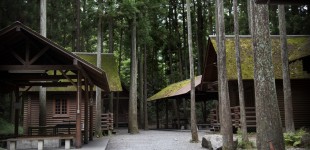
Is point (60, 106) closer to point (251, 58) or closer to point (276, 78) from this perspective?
point (251, 58)

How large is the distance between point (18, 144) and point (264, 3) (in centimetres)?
1078

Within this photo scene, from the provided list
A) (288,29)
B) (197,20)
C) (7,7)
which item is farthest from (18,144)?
(197,20)

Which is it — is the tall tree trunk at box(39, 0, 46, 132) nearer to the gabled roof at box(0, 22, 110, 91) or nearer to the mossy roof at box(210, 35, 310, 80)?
the gabled roof at box(0, 22, 110, 91)

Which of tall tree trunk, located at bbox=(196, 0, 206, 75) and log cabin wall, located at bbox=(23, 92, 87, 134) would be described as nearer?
log cabin wall, located at bbox=(23, 92, 87, 134)

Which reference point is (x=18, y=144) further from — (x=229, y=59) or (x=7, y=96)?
(x=7, y=96)

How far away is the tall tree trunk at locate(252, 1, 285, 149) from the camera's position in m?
8.50

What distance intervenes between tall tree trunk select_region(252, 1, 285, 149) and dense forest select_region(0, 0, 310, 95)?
16.3 meters

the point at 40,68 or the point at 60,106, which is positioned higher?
the point at 40,68

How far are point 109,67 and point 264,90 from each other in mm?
21029

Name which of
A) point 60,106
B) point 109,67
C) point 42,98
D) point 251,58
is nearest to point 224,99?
point 42,98

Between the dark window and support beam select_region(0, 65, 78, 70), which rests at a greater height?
support beam select_region(0, 65, 78, 70)

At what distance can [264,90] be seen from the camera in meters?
8.69

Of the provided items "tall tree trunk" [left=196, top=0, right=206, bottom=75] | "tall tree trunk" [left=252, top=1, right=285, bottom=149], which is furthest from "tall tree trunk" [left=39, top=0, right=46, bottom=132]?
"tall tree trunk" [left=196, top=0, right=206, bottom=75]

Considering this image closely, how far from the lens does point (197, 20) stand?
41281mm
